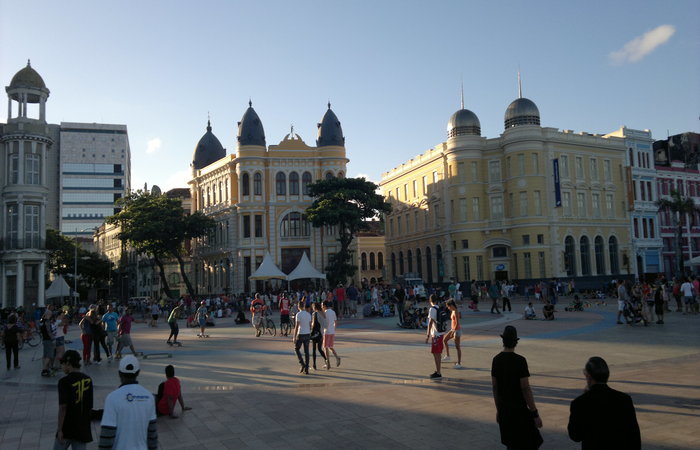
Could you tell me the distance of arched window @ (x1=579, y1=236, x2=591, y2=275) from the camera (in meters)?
54.5

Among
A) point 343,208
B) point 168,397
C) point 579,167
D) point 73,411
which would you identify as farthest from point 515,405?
point 579,167

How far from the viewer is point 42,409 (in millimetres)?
10844

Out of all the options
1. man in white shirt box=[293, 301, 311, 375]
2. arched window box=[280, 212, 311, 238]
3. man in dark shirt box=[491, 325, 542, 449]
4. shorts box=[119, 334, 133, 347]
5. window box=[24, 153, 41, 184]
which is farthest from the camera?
arched window box=[280, 212, 311, 238]

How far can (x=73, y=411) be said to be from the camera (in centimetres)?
569

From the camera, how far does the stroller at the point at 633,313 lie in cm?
2186

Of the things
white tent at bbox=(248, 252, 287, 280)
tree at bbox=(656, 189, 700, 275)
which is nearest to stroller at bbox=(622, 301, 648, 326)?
white tent at bbox=(248, 252, 287, 280)

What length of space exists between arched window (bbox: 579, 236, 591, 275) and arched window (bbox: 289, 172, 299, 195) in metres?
28.5

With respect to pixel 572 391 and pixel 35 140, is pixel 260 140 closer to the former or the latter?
pixel 35 140

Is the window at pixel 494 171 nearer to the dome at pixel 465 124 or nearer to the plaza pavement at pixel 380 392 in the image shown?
the dome at pixel 465 124

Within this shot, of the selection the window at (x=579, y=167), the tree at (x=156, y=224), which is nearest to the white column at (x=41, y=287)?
the tree at (x=156, y=224)

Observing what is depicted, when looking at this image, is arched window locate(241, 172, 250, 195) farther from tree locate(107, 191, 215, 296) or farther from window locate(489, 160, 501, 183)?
window locate(489, 160, 501, 183)

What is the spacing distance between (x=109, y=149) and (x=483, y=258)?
89.7 m

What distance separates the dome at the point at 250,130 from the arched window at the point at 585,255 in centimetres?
3332

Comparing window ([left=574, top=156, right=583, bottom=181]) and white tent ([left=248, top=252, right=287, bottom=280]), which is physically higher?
window ([left=574, top=156, right=583, bottom=181])
